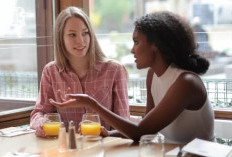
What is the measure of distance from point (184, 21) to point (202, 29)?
873mm

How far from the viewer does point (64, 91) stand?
2885 mm

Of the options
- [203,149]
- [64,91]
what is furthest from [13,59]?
[203,149]

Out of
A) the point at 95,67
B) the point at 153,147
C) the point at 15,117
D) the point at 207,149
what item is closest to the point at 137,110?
the point at 95,67

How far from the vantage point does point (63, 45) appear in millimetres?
2938

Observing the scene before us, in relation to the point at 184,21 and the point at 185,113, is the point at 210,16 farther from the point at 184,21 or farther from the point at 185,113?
the point at 185,113

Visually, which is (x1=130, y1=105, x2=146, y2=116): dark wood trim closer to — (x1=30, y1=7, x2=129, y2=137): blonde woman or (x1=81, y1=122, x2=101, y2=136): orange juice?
(x1=30, y1=7, x2=129, y2=137): blonde woman

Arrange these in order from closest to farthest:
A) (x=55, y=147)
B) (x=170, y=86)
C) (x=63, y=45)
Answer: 1. (x=55, y=147)
2. (x=170, y=86)
3. (x=63, y=45)

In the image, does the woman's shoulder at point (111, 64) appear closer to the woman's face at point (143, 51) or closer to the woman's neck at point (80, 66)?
the woman's neck at point (80, 66)

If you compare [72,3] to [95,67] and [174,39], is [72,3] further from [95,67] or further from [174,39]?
[174,39]

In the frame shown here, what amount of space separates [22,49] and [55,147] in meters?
1.47

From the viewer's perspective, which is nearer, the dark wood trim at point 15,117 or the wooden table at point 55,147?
the wooden table at point 55,147

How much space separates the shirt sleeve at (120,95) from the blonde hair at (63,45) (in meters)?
0.17

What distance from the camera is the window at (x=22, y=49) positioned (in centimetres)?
324

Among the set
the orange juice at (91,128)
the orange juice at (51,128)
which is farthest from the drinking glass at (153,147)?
the orange juice at (51,128)
